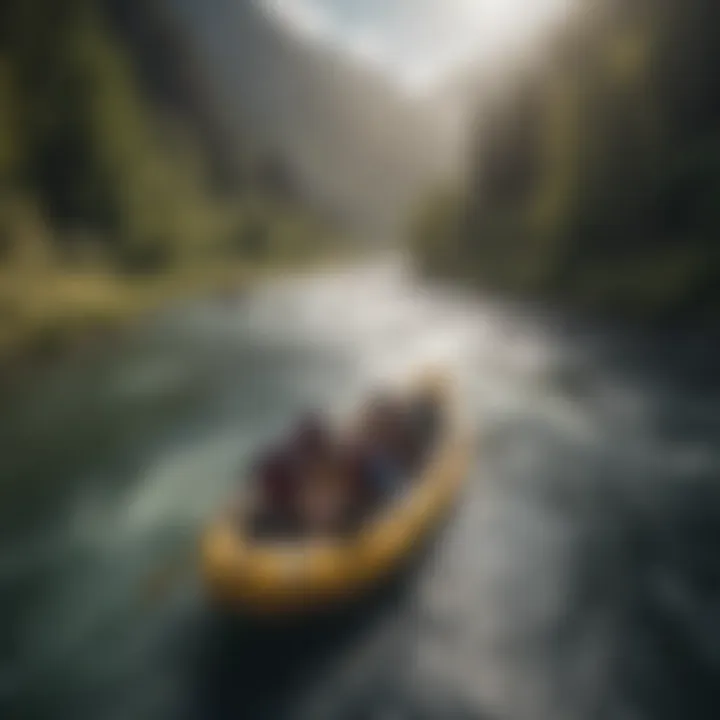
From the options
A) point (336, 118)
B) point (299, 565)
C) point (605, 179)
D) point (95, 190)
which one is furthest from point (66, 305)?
point (605, 179)

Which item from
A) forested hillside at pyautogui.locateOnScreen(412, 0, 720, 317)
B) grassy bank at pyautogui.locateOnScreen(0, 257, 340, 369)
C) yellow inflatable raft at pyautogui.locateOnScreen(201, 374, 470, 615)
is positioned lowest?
grassy bank at pyautogui.locateOnScreen(0, 257, 340, 369)

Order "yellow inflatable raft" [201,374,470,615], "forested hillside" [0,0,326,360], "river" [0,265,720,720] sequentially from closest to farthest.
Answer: "river" [0,265,720,720]
"yellow inflatable raft" [201,374,470,615]
"forested hillside" [0,0,326,360]

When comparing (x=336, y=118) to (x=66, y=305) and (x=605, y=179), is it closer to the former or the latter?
(x=605, y=179)

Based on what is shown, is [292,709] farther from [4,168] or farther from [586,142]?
[586,142]

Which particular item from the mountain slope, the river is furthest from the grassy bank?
the mountain slope

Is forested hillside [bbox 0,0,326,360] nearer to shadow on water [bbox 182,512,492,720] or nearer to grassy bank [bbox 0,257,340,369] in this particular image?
grassy bank [bbox 0,257,340,369]

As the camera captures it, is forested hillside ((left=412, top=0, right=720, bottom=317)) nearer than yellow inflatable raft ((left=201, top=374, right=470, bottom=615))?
No
